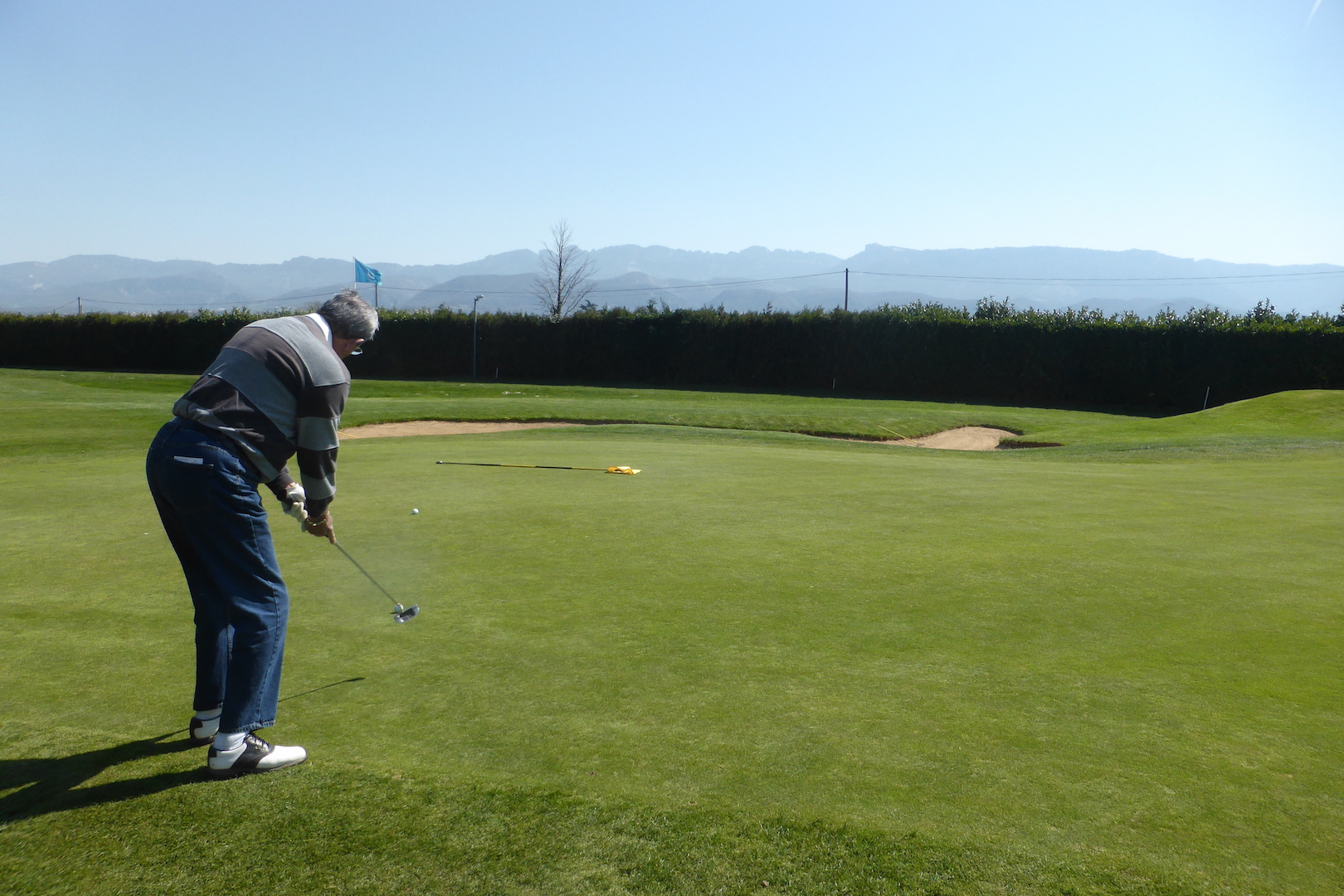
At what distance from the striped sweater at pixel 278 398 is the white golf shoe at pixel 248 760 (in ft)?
3.76

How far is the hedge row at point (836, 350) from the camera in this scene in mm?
35531

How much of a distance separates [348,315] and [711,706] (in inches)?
99.4

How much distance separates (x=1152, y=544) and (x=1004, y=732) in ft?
14.7

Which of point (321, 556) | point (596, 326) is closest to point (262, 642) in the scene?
point (321, 556)

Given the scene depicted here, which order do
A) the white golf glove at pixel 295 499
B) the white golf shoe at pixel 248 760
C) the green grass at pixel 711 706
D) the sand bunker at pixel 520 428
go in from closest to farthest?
the green grass at pixel 711 706 < the white golf shoe at pixel 248 760 < the white golf glove at pixel 295 499 < the sand bunker at pixel 520 428

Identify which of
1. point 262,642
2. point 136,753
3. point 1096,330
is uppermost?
point 1096,330

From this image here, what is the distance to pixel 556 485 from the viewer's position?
10.2 m

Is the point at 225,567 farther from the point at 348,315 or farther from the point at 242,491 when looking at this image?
the point at 348,315

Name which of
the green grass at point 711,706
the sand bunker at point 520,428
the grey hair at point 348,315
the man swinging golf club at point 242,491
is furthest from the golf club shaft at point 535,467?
the man swinging golf club at point 242,491

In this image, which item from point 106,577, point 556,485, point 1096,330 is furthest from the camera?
point 1096,330

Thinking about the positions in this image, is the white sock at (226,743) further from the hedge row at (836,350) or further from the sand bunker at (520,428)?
the hedge row at (836,350)

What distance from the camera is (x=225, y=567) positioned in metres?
3.83

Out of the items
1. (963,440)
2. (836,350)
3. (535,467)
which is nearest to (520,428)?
(535,467)

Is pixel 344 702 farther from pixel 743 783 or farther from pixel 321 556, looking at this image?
pixel 321 556
